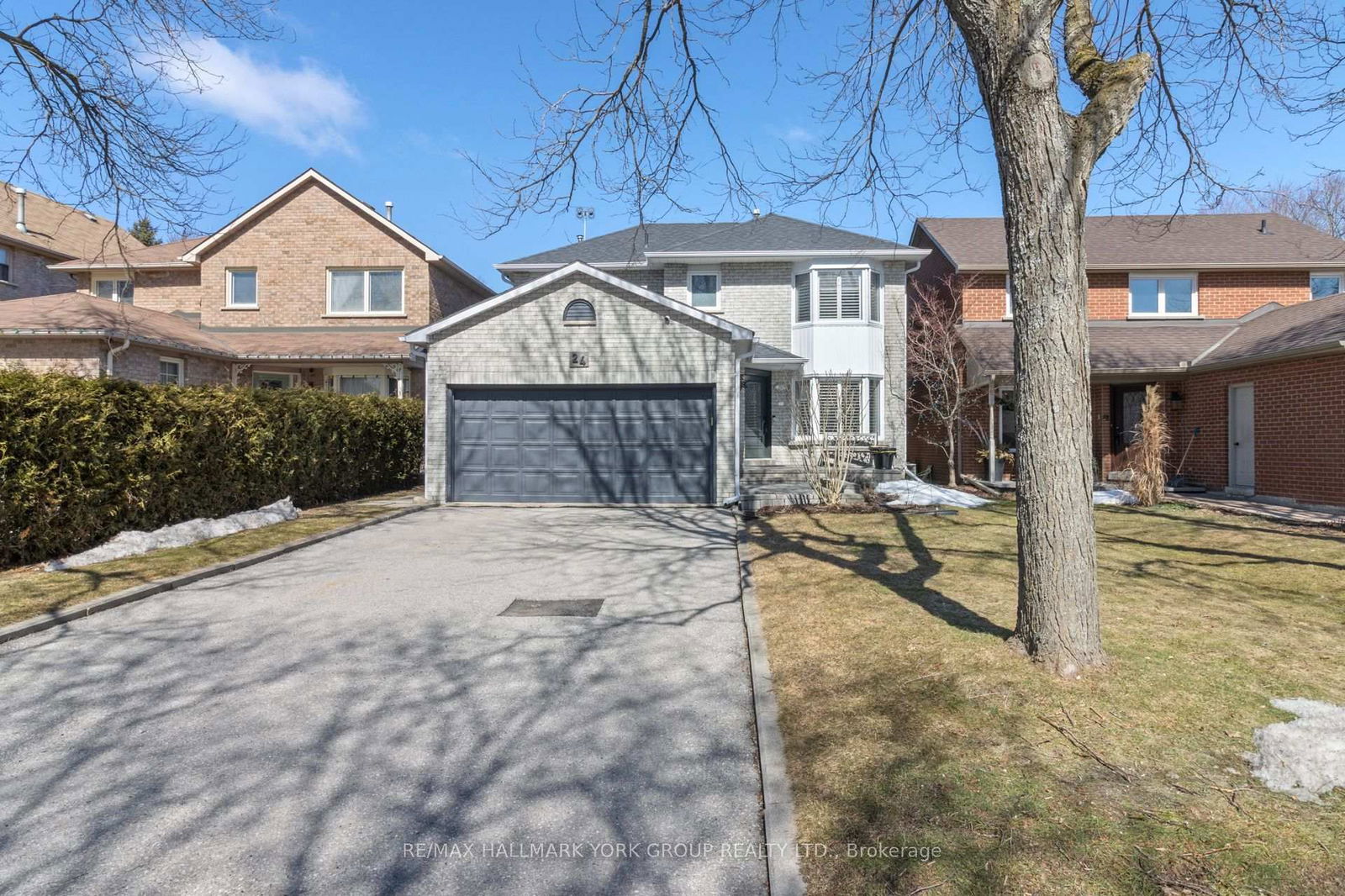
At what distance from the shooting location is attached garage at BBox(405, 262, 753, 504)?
47.2 feet

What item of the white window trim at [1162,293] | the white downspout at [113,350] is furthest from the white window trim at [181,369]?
the white window trim at [1162,293]

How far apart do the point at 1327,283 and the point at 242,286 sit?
31.4 m

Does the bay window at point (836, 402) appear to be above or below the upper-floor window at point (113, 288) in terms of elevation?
below

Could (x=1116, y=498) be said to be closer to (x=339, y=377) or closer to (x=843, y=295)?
(x=843, y=295)

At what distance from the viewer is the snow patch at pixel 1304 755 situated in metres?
3.07

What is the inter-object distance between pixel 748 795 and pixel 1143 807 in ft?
5.37

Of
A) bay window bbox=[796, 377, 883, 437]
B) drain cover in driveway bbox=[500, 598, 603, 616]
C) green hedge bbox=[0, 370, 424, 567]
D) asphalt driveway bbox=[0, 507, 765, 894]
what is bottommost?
asphalt driveway bbox=[0, 507, 765, 894]

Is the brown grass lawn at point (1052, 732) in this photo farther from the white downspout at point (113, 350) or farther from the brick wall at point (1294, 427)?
the white downspout at point (113, 350)

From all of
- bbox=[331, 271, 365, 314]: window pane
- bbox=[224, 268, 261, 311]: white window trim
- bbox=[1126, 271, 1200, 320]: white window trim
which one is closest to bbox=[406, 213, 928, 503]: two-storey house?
bbox=[331, 271, 365, 314]: window pane

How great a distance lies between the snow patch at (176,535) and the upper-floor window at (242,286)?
13.3m

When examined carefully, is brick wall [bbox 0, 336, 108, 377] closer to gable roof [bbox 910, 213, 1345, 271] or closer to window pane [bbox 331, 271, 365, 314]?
window pane [bbox 331, 271, 365, 314]

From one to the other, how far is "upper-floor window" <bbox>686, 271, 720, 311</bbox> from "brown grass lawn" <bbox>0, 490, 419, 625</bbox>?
1160cm

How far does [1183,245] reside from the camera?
20.2 m

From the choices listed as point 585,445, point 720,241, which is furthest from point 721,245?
point 585,445
